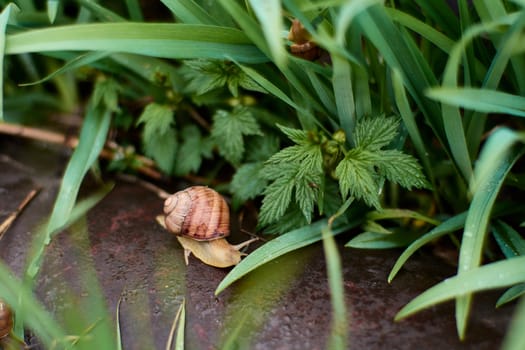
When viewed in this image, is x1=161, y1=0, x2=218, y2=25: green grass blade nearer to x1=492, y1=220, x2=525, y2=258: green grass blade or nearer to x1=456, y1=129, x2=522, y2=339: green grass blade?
x1=456, y1=129, x2=522, y2=339: green grass blade

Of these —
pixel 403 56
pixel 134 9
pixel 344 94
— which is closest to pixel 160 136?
pixel 134 9

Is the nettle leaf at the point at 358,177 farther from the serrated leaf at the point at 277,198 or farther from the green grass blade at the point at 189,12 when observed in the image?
the green grass blade at the point at 189,12

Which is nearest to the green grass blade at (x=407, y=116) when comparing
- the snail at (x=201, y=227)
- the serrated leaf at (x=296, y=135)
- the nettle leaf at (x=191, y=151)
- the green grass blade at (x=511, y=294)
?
the serrated leaf at (x=296, y=135)

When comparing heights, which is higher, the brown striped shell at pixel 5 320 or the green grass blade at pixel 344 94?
the green grass blade at pixel 344 94

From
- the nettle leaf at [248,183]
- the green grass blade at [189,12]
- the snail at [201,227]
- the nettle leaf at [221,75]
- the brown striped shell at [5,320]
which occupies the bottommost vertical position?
the brown striped shell at [5,320]

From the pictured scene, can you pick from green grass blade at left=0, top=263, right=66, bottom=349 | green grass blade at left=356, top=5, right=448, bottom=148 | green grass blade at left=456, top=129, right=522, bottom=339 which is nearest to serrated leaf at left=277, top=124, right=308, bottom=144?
green grass blade at left=356, top=5, right=448, bottom=148

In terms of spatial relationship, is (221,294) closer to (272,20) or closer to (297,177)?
(297,177)
